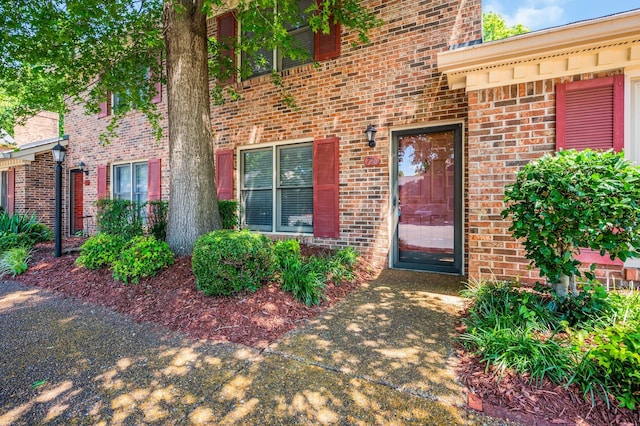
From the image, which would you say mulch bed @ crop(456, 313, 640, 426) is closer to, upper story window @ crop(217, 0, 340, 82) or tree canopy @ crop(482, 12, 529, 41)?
upper story window @ crop(217, 0, 340, 82)

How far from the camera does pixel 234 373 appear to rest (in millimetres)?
2279

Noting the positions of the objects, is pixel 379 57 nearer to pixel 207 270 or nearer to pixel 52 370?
pixel 207 270

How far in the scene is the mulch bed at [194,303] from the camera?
9.82 ft

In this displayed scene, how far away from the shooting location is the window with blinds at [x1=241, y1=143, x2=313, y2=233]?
614 centimetres

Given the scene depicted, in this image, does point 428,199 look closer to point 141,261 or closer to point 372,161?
point 372,161

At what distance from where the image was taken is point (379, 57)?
531 cm

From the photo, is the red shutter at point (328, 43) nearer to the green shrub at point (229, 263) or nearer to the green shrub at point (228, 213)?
the green shrub at point (228, 213)

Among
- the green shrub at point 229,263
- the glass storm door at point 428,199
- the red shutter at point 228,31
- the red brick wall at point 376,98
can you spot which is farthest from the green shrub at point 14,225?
the glass storm door at point 428,199

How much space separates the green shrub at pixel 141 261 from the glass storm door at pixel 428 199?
3555mm

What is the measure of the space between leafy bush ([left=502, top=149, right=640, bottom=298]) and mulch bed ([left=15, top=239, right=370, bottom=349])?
2205 mm

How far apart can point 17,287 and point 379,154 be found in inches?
234

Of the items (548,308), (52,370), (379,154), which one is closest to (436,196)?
(379,154)

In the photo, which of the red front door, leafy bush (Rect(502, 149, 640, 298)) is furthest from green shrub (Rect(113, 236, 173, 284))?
the red front door

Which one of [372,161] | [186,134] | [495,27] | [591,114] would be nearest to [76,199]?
[186,134]
